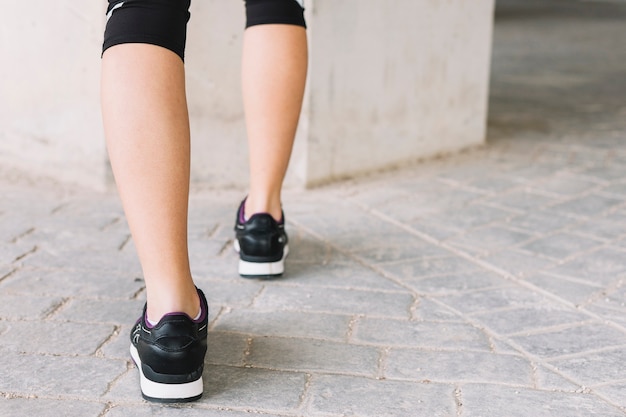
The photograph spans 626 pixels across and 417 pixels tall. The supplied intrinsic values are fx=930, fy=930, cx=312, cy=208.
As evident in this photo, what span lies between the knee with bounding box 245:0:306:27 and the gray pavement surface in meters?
0.67

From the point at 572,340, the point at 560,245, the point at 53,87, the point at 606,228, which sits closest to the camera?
the point at 572,340

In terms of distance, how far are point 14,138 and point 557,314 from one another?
2.21m

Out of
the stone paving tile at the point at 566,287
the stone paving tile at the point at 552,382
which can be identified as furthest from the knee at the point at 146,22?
the stone paving tile at the point at 566,287

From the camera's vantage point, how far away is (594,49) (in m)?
8.28

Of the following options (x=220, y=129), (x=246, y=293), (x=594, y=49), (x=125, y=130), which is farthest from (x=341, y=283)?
(x=594, y=49)

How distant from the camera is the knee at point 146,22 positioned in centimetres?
168

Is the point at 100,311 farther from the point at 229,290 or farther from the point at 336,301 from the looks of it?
the point at 336,301

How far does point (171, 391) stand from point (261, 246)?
0.73 meters

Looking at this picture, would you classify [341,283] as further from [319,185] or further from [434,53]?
[434,53]

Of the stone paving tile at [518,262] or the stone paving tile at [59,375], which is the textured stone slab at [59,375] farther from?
the stone paving tile at [518,262]

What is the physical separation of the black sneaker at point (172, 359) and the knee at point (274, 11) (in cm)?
89

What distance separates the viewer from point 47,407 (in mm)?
1691

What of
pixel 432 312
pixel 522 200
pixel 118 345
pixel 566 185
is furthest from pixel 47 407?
pixel 566 185

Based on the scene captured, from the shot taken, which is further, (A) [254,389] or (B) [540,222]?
(B) [540,222]
